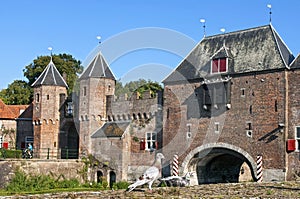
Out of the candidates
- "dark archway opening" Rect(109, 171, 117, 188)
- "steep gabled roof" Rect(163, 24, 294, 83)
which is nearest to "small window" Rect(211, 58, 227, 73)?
"steep gabled roof" Rect(163, 24, 294, 83)

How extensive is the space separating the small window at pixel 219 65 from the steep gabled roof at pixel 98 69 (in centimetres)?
878

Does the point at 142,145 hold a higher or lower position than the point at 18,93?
lower

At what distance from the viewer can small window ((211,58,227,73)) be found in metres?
26.2

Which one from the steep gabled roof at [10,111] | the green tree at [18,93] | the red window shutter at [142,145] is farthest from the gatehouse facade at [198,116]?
the green tree at [18,93]

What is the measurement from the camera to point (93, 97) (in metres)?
32.0

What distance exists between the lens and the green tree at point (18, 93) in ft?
164

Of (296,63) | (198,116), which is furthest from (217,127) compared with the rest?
(296,63)

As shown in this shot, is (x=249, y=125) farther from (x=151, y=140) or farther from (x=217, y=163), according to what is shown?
(x=151, y=140)

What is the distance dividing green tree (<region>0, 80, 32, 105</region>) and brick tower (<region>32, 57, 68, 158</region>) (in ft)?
52.0

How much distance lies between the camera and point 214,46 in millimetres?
27875

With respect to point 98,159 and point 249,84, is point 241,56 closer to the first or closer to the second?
point 249,84

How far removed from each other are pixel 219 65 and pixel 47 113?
13.9 m

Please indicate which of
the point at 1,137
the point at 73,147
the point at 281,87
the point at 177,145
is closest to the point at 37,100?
the point at 73,147

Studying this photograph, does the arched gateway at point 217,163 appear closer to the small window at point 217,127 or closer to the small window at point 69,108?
the small window at point 217,127
